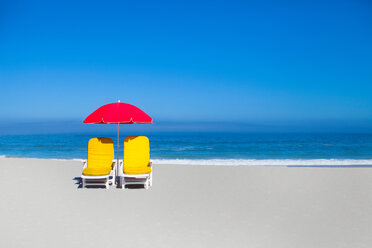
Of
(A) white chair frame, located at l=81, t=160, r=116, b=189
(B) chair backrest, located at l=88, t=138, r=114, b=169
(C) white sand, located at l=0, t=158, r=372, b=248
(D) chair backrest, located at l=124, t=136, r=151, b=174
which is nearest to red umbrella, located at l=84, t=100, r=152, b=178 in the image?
(D) chair backrest, located at l=124, t=136, r=151, b=174

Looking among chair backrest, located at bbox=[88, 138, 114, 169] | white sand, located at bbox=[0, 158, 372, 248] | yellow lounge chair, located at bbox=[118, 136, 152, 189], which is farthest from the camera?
chair backrest, located at bbox=[88, 138, 114, 169]

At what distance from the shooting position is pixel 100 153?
755 centimetres

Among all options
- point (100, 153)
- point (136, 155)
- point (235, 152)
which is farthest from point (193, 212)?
point (235, 152)

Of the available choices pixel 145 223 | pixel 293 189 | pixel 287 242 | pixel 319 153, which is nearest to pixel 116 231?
pixel 145 223

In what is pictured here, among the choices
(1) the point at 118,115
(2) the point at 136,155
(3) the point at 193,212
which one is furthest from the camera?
(2) the point at 136,155

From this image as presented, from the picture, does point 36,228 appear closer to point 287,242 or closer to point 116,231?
point 116,231

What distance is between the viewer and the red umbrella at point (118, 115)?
22.6 feet

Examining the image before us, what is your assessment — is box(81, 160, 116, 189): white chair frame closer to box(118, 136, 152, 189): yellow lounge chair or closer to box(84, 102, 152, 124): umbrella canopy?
box(118, 136, 152, 189): yellow lounge chair

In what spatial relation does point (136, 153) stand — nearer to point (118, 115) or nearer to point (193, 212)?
point (118, 115)

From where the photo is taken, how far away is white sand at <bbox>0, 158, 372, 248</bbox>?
3.81m

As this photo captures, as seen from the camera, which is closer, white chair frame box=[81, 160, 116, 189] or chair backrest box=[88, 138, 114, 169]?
white chair frame box=[81, 160, 116, 189]

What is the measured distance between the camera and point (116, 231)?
4078mm

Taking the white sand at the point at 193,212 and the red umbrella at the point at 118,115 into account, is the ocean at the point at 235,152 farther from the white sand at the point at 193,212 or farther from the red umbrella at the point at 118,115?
the red umbrella at the point at 118,115

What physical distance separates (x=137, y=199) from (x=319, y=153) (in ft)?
73.5
